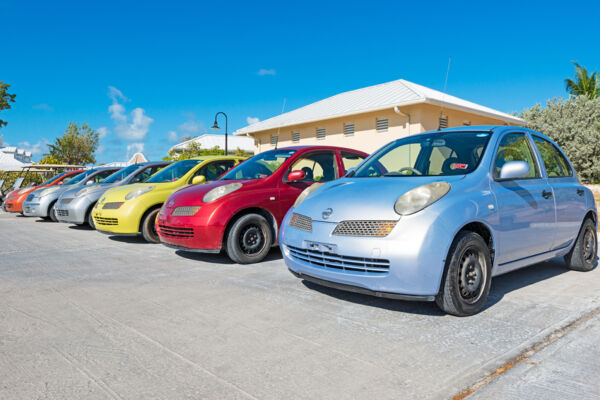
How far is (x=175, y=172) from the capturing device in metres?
7.79

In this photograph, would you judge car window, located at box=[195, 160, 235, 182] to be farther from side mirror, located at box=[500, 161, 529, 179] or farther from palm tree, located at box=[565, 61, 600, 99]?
palm tree, located at box=[565, 61, 600, 99]

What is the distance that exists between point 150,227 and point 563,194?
229 inches

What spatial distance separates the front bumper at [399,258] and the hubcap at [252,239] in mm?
2315

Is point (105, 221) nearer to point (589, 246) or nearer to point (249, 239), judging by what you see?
point (249, 239)

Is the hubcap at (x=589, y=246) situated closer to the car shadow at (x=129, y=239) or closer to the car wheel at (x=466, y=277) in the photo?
the car wheel at (x=466, y=277)

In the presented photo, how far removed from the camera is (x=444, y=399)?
216cm

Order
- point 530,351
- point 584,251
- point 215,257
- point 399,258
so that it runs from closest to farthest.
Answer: point 530,351, point 399,258, point 584,251, point 215,257


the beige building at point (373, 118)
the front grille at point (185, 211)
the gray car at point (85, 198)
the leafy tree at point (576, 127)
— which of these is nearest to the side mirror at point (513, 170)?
the front grille at point (185, 211)

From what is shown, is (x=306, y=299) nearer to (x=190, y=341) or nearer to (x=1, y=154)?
(x=190, y=341)

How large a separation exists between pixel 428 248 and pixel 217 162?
218 inches

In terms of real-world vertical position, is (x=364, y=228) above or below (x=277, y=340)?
above

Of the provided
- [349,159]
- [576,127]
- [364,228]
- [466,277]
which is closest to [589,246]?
[466,277]

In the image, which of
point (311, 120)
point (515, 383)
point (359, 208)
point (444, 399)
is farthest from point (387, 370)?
point (311, 120)

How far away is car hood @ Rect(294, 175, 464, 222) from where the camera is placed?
3.34m
